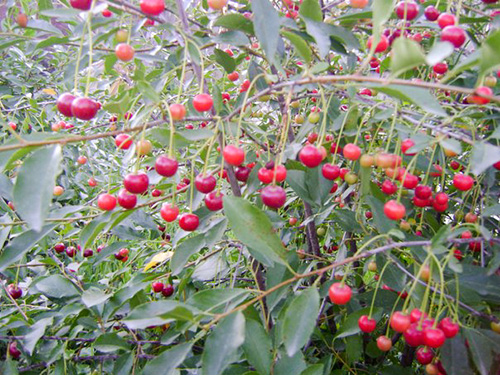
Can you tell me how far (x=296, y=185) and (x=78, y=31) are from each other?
661mm

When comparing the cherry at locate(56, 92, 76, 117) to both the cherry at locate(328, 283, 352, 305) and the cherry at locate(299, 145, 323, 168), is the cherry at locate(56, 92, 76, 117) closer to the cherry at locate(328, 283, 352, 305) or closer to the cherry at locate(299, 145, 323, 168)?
the cherry at locate(299, 145, 323, 168)

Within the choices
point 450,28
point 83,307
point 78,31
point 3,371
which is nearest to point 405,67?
point 450,28

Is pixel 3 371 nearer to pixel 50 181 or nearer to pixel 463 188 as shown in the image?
pixel 50 181

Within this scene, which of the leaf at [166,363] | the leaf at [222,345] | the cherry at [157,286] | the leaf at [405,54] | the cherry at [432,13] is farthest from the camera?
the cherry at [157,286]

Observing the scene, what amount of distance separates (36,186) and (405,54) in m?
0.59

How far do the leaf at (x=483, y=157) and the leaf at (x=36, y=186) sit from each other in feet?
2.26

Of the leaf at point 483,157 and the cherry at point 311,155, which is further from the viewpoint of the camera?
the cherry at point 311,155

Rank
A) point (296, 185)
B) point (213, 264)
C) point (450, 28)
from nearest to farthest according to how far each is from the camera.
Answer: point (450, 28) → point (296, 185) → point (213, 264)

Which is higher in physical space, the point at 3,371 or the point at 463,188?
the point at 463,188

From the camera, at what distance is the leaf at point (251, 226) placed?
2.69 ft

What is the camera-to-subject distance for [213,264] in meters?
1.29

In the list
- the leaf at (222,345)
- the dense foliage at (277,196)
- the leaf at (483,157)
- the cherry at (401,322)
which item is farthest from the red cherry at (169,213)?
the leaf at (483,157)

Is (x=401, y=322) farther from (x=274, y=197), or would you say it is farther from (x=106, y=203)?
(x=106, y=203)

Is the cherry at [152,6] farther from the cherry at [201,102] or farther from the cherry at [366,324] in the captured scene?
the cherry at [366,324]
